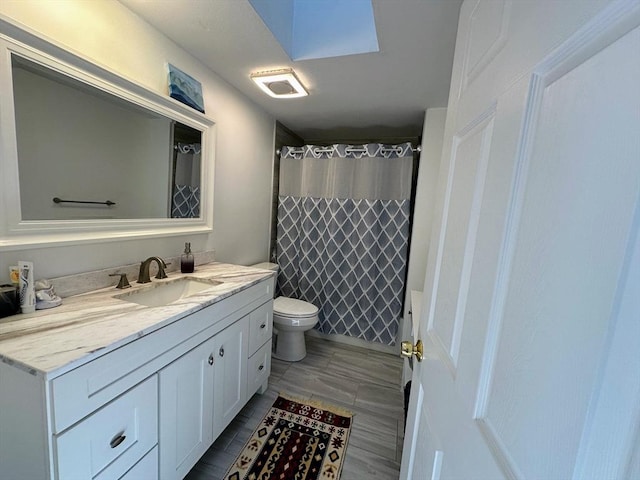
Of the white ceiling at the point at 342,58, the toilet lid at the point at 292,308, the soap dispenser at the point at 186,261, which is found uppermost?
the white ceiling at the point at 342,58

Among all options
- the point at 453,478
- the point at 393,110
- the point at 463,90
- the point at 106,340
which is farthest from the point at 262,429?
the point at 393,110

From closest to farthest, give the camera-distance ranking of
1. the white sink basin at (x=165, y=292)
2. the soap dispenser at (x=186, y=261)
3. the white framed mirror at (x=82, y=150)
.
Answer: the white framed mirror at (x=82, y=150), the white sink basin at (x=165, y=292), the soap dispenser at (x=186, y=261)

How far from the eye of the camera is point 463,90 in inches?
29.5

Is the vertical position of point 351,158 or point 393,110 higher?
point 393,110

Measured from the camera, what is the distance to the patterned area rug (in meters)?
1.37

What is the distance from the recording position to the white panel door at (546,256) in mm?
263

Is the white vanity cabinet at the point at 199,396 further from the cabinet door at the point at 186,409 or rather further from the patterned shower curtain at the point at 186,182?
the patterned shower curtain at the point at 186,182

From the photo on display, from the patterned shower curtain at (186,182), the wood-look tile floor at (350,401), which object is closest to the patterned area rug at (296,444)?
the wood-look tile floor at (350,401)

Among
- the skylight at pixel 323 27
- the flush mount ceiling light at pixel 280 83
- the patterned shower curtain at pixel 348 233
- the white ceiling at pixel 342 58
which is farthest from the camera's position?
the patterned shower curtain at pixel 348 233

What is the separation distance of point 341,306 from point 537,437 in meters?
2.38

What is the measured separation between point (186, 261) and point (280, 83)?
52.1 inches

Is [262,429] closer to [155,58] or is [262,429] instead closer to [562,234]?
[562,234]

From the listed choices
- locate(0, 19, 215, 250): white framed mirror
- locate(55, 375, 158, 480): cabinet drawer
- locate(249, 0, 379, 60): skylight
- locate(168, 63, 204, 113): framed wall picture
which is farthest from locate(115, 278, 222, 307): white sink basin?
locate(249, 0, 379, 60): skylight

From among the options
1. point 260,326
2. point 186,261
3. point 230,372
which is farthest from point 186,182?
point 230,372
